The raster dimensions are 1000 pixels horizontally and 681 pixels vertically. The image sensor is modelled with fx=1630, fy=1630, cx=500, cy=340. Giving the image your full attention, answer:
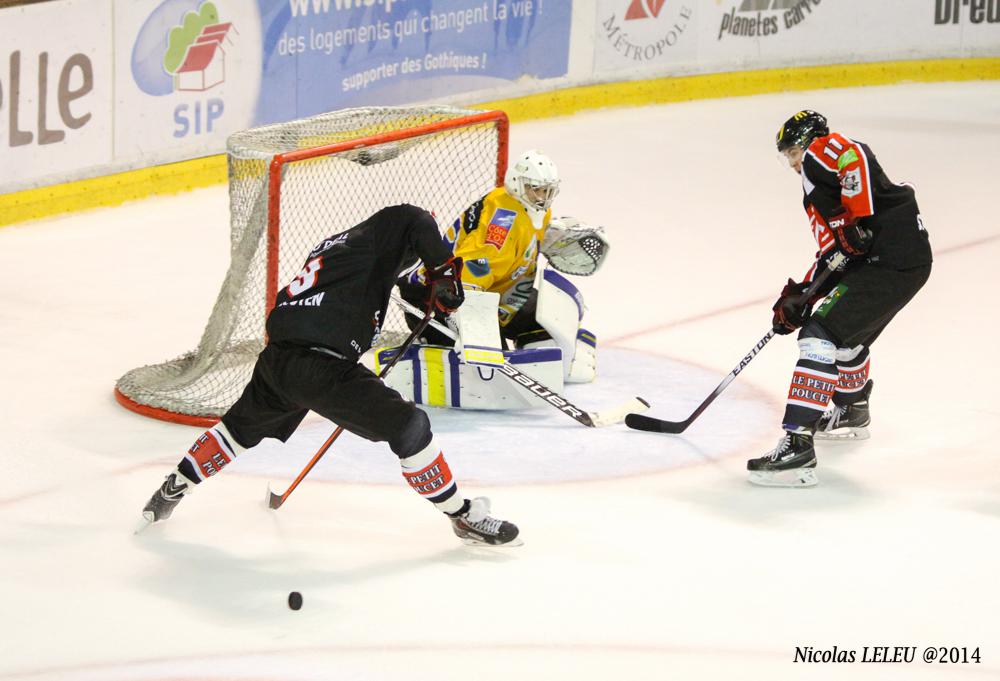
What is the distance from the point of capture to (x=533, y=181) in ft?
16.1

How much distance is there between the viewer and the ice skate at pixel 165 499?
13.0ft

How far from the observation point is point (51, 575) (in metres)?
3.76

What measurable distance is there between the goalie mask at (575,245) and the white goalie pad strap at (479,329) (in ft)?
1.20

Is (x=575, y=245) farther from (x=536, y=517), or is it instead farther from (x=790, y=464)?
(x=536, y=517)

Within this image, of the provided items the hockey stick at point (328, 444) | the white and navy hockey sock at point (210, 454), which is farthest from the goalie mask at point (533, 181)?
the white and navy hockey sock at point (210, 454)

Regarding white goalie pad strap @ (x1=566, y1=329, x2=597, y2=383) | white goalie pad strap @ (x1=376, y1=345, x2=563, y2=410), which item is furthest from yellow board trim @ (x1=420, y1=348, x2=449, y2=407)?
white goalie pad strap @ (x1=566, y1=329, x2=597, y2=383)

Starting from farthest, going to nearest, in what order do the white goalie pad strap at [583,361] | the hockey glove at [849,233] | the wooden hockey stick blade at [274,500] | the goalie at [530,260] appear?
the white goalie pad strap at [583,361], the goalie at [530,260], the hockey glove at [849,233], the wooden hockey stick blade at [274,500]

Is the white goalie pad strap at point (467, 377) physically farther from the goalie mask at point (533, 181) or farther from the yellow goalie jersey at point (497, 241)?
the goalie mask at point (533, 181)

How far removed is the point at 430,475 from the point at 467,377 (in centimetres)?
126

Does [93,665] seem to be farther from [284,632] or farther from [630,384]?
[630,384]

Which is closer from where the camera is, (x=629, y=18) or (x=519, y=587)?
(x=519, y=587)

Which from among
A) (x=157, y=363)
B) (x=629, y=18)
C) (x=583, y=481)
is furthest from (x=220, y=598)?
(x=629, y=18)

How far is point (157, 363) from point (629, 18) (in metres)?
4.74

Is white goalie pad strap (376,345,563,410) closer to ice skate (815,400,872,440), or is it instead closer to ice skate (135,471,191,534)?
ice skate (815,400,872,440)
